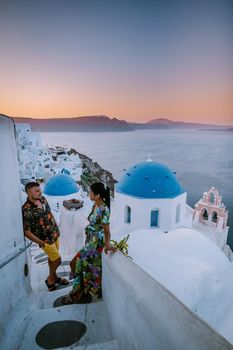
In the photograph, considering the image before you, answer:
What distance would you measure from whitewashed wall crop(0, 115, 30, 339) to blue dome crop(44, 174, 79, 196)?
1019 cm

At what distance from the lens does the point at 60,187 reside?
13.0 meters

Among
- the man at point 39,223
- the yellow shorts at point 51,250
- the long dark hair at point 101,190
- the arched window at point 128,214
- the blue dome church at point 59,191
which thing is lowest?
the arched window at point 128,214

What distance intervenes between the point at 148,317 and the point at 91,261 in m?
1.59

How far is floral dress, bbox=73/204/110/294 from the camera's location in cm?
302

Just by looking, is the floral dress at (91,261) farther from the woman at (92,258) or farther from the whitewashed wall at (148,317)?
the whitewashed wall at (148,317)

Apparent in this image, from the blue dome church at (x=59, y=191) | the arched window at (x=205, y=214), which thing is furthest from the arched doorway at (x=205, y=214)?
the blue dome church at (x=59, y=191)

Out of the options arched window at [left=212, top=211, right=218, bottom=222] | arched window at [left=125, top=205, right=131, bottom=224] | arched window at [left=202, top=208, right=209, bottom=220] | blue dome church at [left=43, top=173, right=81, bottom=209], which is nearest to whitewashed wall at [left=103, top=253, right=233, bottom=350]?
arched window at [left=125, top=205, right=131, bottom=224]

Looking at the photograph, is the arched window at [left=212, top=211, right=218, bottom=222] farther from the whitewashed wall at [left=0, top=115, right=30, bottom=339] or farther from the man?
the whitewashed wall at [left=0, top=115, right=30, bottom=339]

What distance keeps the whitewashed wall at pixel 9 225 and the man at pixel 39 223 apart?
0.21 m

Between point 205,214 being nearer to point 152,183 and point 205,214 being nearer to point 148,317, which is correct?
point 152,183

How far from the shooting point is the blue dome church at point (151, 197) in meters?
10.1

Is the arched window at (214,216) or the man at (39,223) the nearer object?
the man at (39,223)

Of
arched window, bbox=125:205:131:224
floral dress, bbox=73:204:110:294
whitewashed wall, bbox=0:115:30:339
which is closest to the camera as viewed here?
whitewashed wall, bbox=0:115:30:339

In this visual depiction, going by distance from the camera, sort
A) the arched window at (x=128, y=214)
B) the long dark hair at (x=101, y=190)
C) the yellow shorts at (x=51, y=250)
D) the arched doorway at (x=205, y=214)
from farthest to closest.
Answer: the arched doorway at (x=205, y=214) → the arched window at (x=128, y=214) → the yellow shorts at (x=51, y=250) → the long dark hair at (x=101, y=190)
